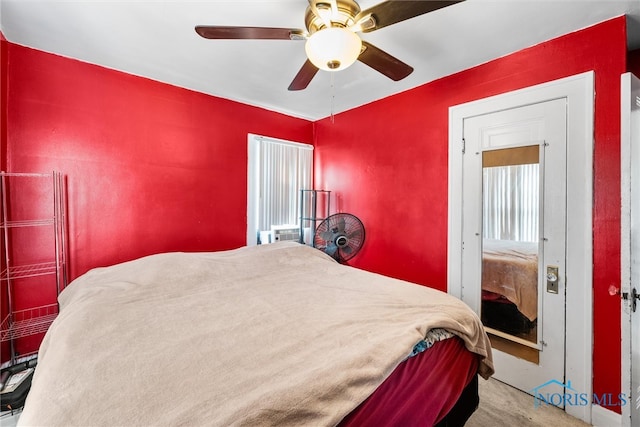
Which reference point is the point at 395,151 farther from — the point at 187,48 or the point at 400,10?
the point at 187,48

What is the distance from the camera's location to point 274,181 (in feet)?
10.6

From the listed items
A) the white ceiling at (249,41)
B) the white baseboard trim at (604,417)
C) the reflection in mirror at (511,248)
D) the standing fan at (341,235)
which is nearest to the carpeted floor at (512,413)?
the white baseboard trim at (604,417)

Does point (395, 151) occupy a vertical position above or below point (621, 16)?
below

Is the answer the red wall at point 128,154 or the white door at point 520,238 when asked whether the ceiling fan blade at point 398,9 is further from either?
the red wall at point 128,154

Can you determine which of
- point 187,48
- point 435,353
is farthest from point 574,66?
point 187,48

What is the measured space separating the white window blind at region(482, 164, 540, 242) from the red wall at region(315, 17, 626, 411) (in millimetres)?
318

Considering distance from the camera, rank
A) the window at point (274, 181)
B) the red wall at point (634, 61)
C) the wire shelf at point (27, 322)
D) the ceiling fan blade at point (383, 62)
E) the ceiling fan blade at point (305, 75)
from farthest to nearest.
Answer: the window at point (274, 181) < the red wall at point (634, 61) < the wire shelf at point (27, 322) < the ceiling fan blade at point (305, 75) < the ceiling fan blade at point (383, 62)

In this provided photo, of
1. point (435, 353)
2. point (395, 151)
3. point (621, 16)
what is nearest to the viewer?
point (435, 353)

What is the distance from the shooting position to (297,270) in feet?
7.63

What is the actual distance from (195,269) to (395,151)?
2.16 meters

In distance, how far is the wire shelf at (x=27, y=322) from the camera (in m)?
1.83

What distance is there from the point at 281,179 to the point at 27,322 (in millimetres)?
2431

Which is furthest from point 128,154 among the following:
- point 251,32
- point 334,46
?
point 334,46

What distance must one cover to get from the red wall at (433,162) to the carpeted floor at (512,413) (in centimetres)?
31
